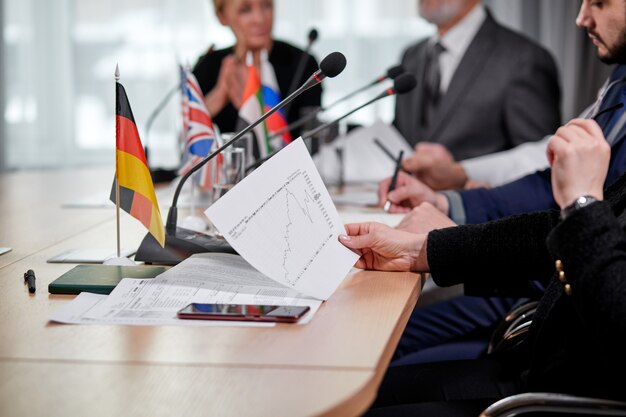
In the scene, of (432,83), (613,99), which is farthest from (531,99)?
(613,99)

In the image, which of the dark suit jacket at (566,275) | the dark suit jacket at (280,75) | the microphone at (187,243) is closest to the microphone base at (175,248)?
the microphone at (187,243)

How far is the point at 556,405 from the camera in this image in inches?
43.8

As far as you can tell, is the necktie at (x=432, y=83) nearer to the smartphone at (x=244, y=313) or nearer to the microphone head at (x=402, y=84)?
the microphone head at (x=402, y=84)

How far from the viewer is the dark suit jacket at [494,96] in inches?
125

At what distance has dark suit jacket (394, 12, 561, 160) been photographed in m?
3.16

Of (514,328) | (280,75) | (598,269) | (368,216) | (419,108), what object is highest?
(280,75)

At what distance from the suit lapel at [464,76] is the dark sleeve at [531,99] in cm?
12

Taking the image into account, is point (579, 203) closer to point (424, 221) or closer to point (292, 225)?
point (292, 225)

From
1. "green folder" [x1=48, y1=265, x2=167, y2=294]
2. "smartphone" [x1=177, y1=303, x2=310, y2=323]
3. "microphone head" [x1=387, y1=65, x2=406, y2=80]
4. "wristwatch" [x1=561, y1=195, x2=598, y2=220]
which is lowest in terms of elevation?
"green folder" [x1=48, y1=265, x2=167, y2=294]

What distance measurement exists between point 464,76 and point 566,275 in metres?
2.15

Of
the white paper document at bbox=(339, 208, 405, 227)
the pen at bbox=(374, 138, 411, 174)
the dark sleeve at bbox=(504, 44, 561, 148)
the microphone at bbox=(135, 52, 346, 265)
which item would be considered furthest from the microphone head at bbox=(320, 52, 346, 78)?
the dark sleeve at bbox=(504, 44, 561, 148)

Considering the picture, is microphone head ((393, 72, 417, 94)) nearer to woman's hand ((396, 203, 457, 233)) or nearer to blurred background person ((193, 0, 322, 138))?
woman's hand ((396, 203, 457, 233))

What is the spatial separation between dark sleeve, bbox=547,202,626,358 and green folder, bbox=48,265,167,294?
2.03ft

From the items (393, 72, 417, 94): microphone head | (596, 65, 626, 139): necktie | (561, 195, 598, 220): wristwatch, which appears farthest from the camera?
(393, 72, 417, 94): microphone head
